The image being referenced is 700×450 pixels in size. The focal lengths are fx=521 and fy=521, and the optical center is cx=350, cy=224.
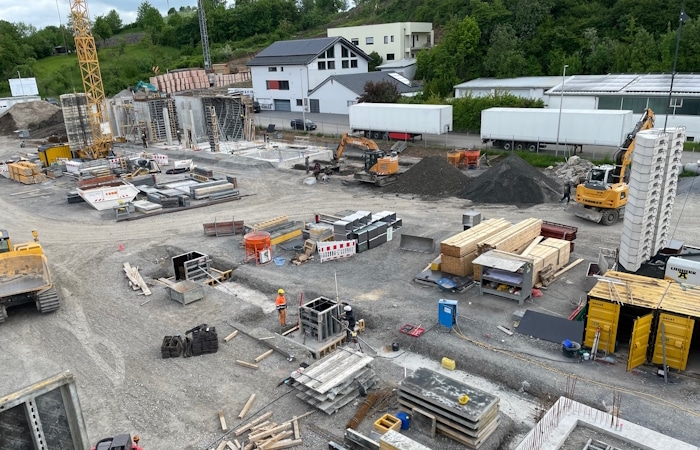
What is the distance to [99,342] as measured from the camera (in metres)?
14.8

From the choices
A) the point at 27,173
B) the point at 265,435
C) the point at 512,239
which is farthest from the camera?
the point at 27,173

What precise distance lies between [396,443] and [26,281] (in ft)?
44.8

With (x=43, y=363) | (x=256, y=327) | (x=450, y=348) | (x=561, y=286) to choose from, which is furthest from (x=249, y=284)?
(x=561, y=286)

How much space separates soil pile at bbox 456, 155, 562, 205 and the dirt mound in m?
0.81

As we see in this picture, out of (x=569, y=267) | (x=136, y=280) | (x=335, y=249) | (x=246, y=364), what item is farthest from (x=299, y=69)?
(x=246, y=364)

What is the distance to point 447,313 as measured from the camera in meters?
14.5

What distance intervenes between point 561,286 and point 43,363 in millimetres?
15572

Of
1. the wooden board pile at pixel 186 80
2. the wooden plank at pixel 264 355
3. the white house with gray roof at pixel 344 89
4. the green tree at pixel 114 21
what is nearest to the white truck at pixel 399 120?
the white house with gray roof at pixel 344 89

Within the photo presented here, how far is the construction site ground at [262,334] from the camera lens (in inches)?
449

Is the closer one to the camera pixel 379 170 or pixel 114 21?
pixel 379 170

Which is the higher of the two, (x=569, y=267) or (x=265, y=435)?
(x=569, y=267)

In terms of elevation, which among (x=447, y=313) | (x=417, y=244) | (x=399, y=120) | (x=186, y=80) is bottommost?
(x=417, y=244)

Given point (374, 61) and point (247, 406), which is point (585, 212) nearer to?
point (247, 406)

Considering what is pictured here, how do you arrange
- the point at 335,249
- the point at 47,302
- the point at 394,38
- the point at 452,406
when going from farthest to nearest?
the point at 394,38, the point at 335,249, the point at 47,302, the point at 452,406
